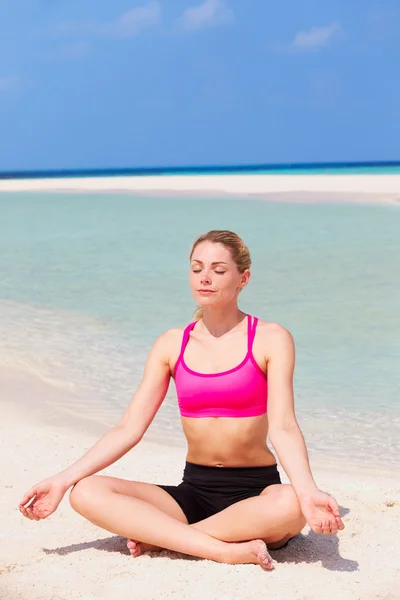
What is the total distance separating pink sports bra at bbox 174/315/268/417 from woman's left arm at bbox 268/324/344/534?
7 cm

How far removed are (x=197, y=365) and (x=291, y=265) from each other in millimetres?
10081

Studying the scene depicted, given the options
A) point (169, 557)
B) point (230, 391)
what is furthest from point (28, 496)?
point (230, 391)

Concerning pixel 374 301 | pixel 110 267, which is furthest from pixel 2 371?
pixel 110 267

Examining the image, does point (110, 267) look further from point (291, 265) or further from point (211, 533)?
point (211, 533)

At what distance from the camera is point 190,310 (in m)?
9.84

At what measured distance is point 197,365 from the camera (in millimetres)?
3703

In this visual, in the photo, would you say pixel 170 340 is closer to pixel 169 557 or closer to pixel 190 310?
pixel 169 557

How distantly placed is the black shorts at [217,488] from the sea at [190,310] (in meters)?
1.54

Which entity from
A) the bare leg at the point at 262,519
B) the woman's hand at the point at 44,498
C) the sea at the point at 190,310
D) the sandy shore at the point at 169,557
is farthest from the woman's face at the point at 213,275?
the sea at the point at 190,310

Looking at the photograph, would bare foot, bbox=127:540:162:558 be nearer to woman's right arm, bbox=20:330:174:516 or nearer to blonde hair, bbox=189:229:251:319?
woman's right arm, bbox=20:330:174:516

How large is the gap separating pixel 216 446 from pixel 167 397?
112 inches

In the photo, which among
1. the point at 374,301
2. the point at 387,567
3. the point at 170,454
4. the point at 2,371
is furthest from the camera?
the point at 374,301

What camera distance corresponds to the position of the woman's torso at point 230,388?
3.62 meters

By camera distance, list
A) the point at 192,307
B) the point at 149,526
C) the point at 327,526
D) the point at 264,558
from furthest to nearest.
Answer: the point at 192,307 → the point at 149,526 → the point at 264,558 → the point at 327,526
